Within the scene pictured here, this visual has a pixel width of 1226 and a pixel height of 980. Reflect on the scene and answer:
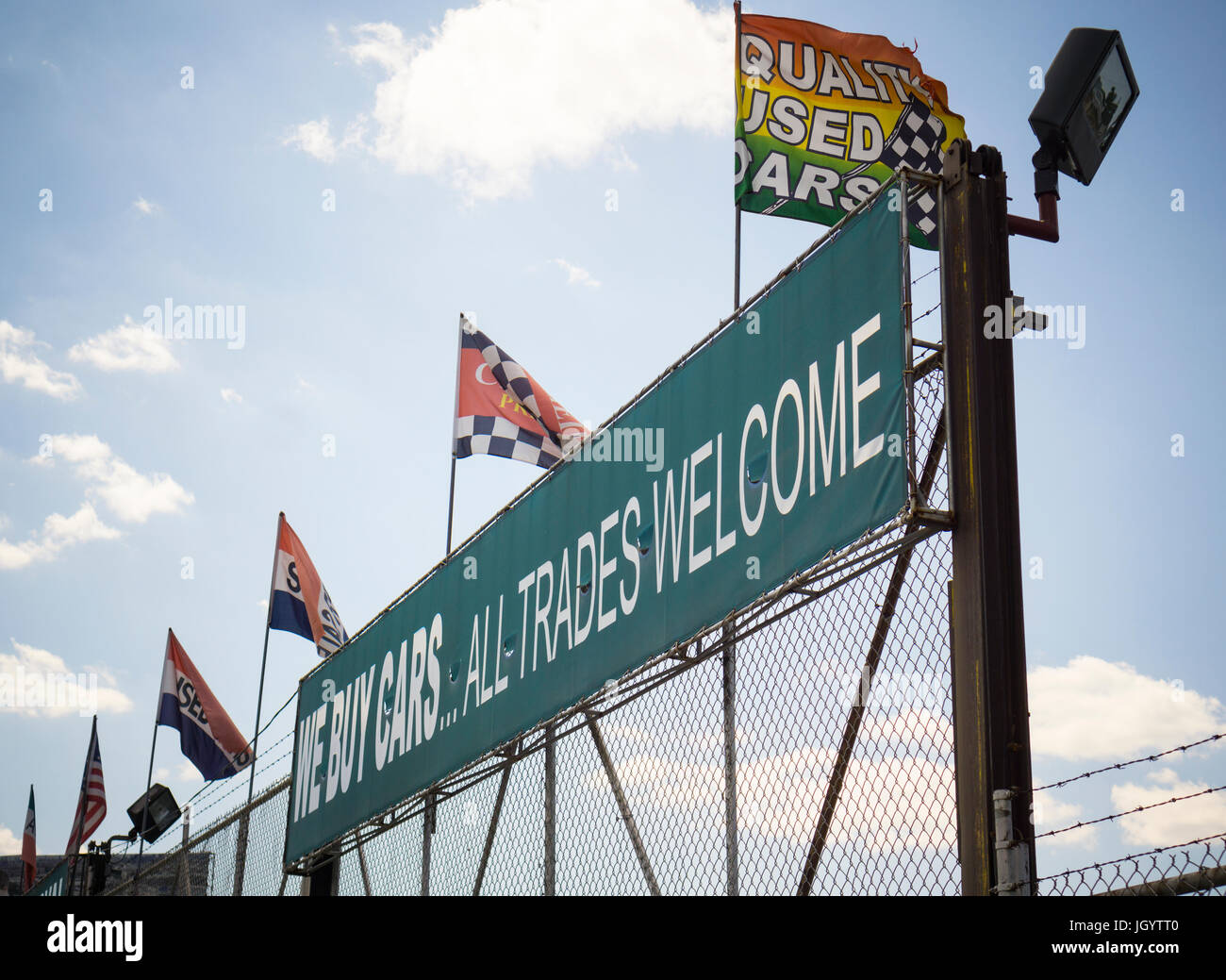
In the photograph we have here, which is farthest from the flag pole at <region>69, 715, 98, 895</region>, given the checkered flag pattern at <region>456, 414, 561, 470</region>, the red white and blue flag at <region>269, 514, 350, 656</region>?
the checkered flag pattern at <region>456, 414, 561, 470</region>

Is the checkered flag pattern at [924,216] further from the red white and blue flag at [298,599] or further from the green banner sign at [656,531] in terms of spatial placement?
the red white and blue flag at [298,599]

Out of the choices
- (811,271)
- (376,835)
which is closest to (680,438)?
(811,271)

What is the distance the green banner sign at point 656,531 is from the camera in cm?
516

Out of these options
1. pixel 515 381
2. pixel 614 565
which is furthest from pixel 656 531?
pixel 515 381

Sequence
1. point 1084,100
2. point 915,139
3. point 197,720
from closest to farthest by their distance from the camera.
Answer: point 1084,100
point 915,139
point 197,720

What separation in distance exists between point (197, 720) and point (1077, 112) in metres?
15.7

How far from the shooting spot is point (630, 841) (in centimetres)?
619

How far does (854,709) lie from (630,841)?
1.76m

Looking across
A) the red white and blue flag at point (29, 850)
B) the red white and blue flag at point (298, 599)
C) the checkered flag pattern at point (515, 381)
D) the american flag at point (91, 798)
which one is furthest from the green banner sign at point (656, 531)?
the red white and blue flag at point (29, 850)

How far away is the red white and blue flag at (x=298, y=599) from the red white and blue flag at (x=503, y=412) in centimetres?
457

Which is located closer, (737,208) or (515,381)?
(737,208)

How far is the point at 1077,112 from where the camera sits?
4898 mm

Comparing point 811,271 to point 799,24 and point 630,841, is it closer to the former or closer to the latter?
point 630,841

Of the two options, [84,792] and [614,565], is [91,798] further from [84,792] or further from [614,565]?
[614,565]
